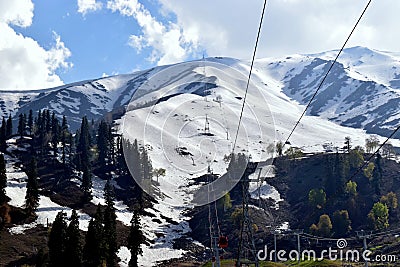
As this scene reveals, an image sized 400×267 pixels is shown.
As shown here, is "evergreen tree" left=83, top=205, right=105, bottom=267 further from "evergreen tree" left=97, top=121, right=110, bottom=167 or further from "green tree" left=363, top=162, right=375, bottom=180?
"green tree" left=363, top=162, right=375, bottom=180

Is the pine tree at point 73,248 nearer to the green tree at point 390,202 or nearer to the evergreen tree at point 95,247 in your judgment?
the evergreen tree at point 95,247

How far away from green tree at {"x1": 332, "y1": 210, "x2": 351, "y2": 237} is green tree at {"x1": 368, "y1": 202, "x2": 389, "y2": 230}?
612 cm

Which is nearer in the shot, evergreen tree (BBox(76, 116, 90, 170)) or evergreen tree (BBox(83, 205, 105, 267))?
evergreen tree (BBox(83, 205, 105, 267))

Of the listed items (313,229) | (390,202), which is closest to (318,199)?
(313,229)

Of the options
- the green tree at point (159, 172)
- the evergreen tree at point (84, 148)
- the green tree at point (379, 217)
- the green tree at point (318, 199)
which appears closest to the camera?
the green tree at point (379, 217)

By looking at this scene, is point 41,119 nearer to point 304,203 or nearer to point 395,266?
point 304,203

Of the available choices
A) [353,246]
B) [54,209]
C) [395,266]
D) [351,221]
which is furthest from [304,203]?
[54,209]

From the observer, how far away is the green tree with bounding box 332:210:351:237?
406 ft

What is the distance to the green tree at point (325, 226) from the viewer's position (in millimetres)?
120188

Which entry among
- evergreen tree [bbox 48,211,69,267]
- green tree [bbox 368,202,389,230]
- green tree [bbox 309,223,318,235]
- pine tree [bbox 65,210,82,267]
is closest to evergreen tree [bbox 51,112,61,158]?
green tree [bbox 309,223,318,235]

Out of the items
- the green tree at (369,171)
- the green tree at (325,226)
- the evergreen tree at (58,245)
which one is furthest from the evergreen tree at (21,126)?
the green tree at (369,171)

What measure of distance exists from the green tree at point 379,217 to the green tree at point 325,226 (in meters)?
11.9

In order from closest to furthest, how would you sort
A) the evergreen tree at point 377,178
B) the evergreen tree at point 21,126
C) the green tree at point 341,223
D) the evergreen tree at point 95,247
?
1. the evergreen tree at point 95,247
2. the green tree at point 341,223
3. the evergreen tree at point 377,178
4. the evergreen tree at point 21,126

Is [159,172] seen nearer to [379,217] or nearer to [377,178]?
[377,178]
